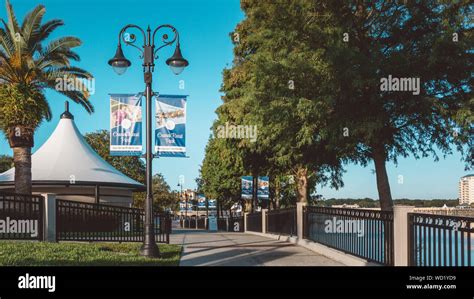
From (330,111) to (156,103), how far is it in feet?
21.3

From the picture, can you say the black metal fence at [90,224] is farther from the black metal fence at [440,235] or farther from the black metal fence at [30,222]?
the black metal fence at [440,235]

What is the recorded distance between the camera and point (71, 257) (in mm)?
11734

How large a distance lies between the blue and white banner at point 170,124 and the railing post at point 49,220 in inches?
200

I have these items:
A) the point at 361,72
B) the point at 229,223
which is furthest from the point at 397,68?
the point at 229,223

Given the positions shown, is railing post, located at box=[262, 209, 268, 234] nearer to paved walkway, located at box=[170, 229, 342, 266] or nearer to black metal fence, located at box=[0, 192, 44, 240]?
paved walkway, located at box=[170, 229, 342, 266]

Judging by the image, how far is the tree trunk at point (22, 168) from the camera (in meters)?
22.2

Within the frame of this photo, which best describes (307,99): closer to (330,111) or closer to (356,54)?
(330,111)

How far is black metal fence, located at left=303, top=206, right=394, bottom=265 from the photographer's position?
9.96 m

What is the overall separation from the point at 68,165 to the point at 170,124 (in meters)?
20.0

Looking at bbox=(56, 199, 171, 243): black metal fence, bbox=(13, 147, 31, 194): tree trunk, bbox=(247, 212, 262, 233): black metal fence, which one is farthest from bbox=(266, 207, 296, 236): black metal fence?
bbox=(13, 147, 31, 194): tree trunk

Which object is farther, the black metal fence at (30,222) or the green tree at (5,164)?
the green tree at (5,164)

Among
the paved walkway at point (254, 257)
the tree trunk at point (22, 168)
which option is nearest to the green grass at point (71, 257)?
the paved walkway at point (254, 257)

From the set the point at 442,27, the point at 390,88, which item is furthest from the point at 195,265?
the point at 442,27

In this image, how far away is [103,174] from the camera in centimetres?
3161
